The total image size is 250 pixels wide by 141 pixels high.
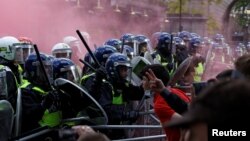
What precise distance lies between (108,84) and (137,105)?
856 mm

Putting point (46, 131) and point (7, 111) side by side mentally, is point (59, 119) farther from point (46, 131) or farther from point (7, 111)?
point (7, 111)

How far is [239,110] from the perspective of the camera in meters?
1.65

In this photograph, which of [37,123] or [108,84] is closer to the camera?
[37,123]

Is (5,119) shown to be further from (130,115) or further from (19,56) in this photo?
(19,56)

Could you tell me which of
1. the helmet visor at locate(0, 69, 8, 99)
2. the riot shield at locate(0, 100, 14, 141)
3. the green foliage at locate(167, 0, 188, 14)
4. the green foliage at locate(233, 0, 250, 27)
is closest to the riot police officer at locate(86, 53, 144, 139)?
the helmet visor at locate(0, 69, 8, 99)

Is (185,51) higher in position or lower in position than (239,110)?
lower

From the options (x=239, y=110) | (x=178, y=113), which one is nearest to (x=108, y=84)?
(x=178, y=113)

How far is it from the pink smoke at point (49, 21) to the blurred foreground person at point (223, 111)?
14.0m

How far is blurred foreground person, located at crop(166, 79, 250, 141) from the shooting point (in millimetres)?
1646

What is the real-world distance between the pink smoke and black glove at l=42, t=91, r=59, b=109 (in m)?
10.3

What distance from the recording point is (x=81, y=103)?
539 centimetres

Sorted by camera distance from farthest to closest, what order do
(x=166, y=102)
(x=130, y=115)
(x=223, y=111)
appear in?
(x=130, y=115)
(x=166, y=102)
(x=223, y=111)

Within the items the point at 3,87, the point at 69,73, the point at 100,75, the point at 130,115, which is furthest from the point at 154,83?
the point at 130,115

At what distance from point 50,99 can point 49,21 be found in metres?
15.1
